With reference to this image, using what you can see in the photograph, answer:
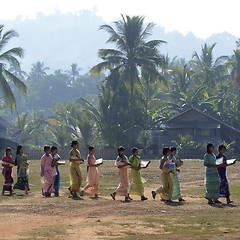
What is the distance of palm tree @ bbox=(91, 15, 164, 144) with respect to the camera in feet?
171

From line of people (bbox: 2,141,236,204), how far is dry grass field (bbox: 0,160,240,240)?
37cm

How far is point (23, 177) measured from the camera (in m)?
17.5

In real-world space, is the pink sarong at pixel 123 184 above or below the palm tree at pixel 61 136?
below

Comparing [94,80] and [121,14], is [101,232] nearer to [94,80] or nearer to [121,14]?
[121,14]

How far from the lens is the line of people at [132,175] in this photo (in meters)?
14.6

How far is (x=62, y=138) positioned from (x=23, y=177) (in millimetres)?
38027

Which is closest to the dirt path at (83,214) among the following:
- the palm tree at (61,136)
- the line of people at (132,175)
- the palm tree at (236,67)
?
the line of people at (132,175)

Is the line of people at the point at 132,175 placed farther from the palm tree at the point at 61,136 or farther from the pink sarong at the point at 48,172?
the palm tree at the point at 61,136

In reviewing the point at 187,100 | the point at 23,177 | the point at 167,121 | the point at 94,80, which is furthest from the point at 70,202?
the point at 94,80

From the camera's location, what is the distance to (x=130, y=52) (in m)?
52.6

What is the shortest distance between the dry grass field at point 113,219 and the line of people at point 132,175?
37 cm

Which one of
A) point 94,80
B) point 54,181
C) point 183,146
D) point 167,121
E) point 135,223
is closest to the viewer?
point 135,223

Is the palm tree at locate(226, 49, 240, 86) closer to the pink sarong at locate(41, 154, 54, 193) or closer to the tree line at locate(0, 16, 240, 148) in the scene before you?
the tree line at locate(0, 16, 240, 148)

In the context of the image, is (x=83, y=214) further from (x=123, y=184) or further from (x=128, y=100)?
(x=128, y=100)
